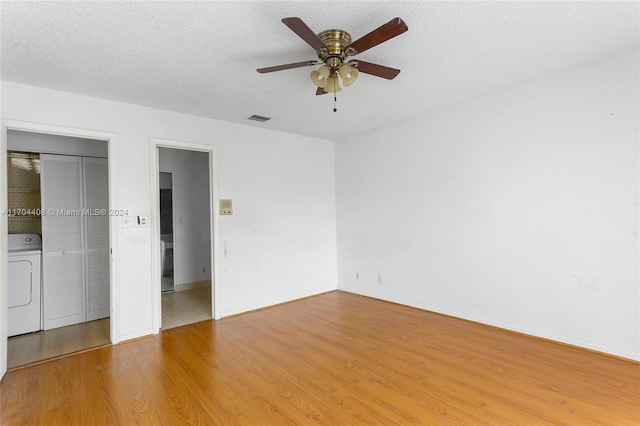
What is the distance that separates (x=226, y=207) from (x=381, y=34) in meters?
2.94

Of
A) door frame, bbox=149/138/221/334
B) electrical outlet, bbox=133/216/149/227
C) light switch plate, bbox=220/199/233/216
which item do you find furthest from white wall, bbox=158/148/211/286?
electrical outlet, bbox=133/216/149/227

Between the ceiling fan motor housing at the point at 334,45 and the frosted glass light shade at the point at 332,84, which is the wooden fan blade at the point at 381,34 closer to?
the ceiling fan motor housing at the point at 334,45

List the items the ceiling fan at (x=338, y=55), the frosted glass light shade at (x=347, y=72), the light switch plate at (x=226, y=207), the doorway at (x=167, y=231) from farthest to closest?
the doorway at (x=167, y=231) < the light switch plate at (x=226, y=207) < the frosted glass light shade at (x=347, y=72) < the ceiling fan at (x=338, y=55)

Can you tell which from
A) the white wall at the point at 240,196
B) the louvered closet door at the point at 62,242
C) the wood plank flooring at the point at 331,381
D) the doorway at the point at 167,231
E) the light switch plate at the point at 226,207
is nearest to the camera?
the wood plank flooring at the point at 331,381

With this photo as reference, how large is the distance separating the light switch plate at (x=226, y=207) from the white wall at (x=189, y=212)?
193 cm

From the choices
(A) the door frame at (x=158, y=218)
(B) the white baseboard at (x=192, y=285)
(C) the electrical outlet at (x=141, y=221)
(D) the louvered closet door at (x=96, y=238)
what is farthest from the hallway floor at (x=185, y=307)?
(C) the electrical outlet at (x=141, y=221)

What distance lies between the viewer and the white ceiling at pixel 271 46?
1926mm

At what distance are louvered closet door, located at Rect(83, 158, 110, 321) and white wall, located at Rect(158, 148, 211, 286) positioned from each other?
141 centimetres

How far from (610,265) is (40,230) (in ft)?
20.9

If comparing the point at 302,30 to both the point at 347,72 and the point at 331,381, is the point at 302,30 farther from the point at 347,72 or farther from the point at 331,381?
the point at 331,381

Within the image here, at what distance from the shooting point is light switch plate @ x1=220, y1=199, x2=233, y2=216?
4074mm

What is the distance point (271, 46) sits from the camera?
2.33 metres

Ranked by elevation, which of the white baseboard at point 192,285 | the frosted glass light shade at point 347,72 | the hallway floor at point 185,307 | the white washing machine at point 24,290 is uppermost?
the frosted glass light shade at point 347,72

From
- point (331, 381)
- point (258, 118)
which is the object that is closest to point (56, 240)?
point (258, 118)
